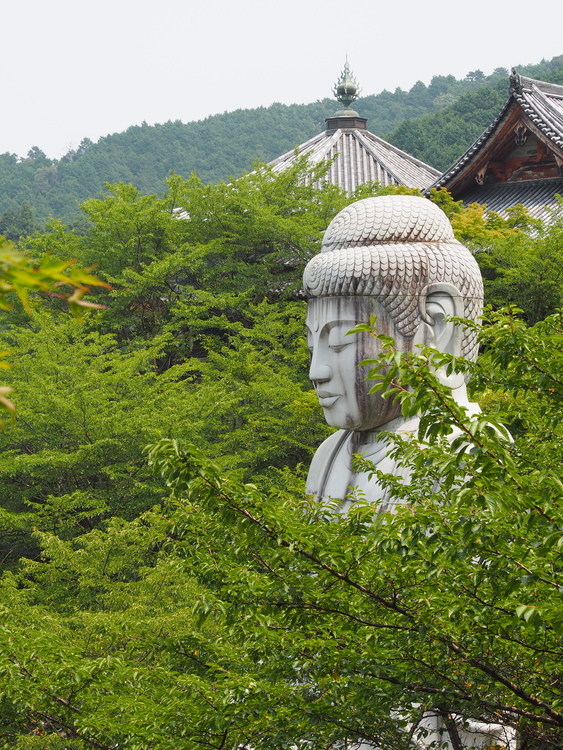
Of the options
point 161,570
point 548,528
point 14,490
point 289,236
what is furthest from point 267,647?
point 289,236

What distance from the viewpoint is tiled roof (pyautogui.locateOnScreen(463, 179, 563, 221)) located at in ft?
59.4

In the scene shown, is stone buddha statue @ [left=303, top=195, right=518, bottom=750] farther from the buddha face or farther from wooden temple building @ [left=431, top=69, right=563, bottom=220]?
wooden temple building @ [left=431, top=69, right=563, bottom=220]

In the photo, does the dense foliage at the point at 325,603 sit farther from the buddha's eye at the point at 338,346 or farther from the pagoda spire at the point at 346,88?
the pagoda spire at the point at 346,88

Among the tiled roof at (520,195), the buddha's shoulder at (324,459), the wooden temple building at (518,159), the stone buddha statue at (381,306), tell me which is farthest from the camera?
the tiled roof at (520,195)

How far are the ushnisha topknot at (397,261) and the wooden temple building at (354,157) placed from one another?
18723 millimetres

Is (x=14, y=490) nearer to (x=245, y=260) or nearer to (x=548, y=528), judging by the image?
(x=245, y=260)

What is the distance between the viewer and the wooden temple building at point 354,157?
24.0 metres

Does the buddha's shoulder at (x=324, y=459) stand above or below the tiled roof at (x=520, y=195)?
below

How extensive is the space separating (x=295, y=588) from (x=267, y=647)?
0.45 m

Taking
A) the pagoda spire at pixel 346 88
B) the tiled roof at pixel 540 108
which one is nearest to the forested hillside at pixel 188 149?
the pagoda spire at pixel 346 88

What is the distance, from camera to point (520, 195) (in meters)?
18.8

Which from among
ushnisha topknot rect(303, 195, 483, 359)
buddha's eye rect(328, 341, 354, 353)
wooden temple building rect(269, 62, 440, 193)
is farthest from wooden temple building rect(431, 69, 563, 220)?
buddha's eye rect(328, 341, 354, 353)

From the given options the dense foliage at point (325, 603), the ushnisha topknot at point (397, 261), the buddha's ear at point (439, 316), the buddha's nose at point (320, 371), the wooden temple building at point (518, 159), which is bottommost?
the dense foliage at point (325, 603)

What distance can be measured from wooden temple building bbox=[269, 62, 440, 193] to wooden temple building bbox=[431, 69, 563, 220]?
4.15m
